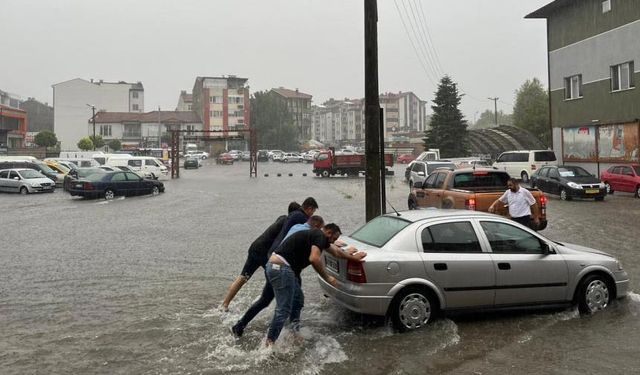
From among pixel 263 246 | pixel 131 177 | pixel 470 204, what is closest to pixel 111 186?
pixel 131 177

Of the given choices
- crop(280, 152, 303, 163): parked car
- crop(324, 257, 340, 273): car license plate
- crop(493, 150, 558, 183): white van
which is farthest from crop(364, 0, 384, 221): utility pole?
crop(280, 152, 303, 163): parked car

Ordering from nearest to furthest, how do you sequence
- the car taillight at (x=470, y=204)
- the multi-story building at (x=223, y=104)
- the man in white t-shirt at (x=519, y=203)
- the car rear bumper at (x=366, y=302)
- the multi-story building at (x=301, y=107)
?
the car rear bumper at (x=366, y=302) → the man in white t-shirt at (x=519, y=203) → the car taillight at (x=470, y=204) → the multi-story building at (x=223, y=104) → the multi-story building at (x=301, y=107)

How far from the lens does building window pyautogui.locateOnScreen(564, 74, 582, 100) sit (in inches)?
1286

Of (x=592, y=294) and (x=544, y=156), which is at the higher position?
(x=544, y=156)

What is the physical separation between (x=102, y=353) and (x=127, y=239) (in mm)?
8647

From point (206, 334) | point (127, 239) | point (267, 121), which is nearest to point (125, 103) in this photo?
point (267, 121)

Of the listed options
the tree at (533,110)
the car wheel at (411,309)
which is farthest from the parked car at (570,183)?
the tree at (533,110)

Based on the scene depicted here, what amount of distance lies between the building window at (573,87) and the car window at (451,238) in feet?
94.8

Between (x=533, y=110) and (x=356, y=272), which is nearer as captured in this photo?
(x=356, y=272)

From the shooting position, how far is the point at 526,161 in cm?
3209

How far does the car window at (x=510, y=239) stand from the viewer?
22.9 ft

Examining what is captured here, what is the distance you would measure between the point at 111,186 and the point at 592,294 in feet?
79.8

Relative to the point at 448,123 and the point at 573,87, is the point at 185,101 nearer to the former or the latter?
the point at 448,123

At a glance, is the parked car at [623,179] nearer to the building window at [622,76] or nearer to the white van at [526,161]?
the building window at [622,76]
